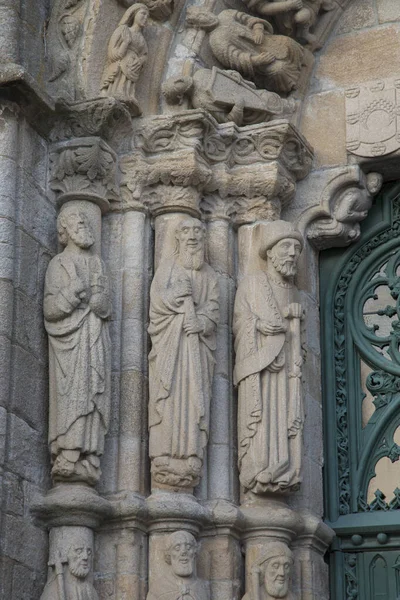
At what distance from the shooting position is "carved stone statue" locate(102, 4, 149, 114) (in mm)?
8195

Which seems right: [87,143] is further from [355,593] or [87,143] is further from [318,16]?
[355,593]

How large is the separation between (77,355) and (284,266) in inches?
53.0

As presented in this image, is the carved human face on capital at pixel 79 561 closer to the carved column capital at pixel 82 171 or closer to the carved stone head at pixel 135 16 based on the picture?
the carved column capital at pixel 82 171

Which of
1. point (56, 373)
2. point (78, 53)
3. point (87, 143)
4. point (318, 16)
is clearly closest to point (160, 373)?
point (56, 373)

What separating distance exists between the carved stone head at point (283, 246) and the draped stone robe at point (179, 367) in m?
0.42

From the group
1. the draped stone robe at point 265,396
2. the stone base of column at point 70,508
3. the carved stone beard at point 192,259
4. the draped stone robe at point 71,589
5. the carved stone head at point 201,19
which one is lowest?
the draped stone robe at point 71,589

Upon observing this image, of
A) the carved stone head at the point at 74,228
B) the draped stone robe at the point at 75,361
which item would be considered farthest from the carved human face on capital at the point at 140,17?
the draped stone robe at the point at 75,361

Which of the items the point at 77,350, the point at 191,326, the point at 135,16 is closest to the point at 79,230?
the point at 77,350

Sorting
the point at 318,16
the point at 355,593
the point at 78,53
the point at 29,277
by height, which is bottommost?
the point at 355,593

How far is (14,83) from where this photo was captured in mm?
7715

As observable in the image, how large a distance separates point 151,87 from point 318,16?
129cm

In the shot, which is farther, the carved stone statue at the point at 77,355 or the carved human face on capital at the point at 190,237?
the carved human face on capital at the point at 190,237

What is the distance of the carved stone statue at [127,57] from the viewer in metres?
8.20

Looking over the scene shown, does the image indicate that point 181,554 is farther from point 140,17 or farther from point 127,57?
point 140,17
